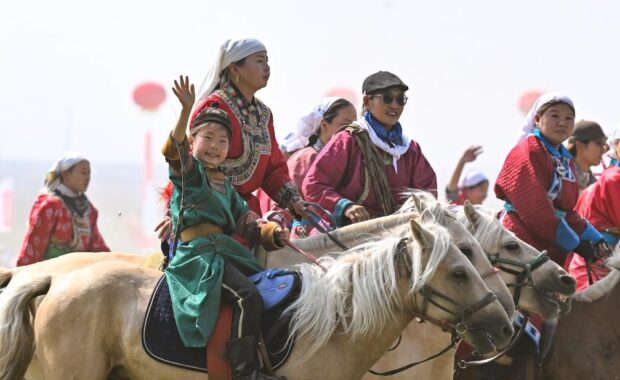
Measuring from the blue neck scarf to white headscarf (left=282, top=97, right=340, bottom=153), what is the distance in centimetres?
168

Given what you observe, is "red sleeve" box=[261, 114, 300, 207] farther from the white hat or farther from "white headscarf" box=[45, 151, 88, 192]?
the white hat

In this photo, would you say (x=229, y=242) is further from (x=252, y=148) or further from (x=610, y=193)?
(x=610, y=193)

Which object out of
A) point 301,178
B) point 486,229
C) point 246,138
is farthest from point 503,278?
point 301,178

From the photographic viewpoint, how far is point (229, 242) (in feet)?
18.6

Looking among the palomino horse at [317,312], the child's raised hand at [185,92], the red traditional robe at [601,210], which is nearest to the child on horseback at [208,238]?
the child's raised hand at [185,92]

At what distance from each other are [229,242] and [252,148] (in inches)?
49.3

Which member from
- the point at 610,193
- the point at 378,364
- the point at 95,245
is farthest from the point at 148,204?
the point at 378,364

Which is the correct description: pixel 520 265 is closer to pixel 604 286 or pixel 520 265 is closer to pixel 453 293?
pixel 604 286

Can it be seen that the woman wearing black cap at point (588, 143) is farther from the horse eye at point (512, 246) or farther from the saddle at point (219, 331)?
the saddle at point (219, 331)

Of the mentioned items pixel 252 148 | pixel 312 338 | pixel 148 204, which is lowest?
pixel 148 204

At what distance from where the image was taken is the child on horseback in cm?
534

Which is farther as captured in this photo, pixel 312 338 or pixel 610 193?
pixel 610 193

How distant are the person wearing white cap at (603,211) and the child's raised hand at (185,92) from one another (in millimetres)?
3581

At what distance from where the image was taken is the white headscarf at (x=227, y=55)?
688cm
